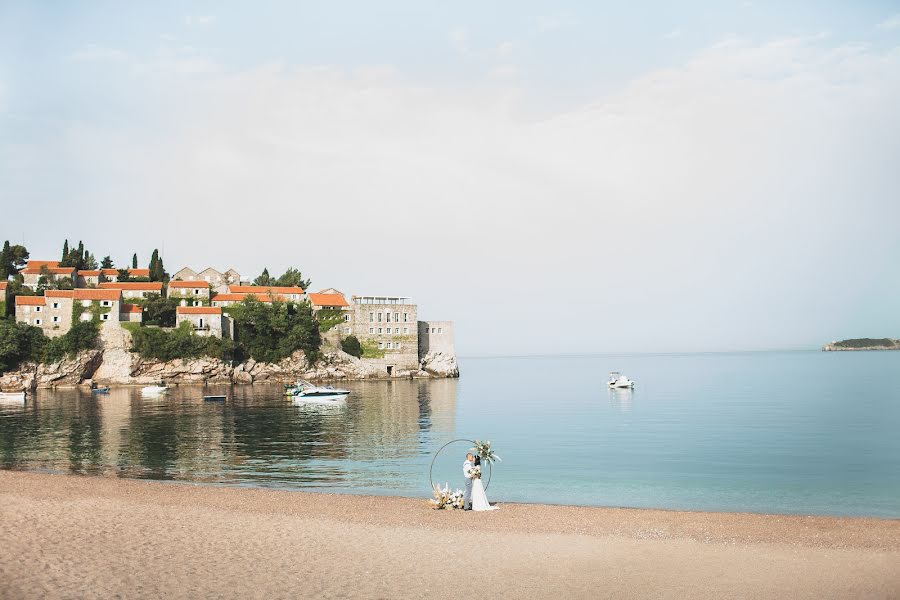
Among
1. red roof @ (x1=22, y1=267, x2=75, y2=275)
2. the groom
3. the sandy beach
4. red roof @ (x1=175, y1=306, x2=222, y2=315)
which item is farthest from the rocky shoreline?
the groom

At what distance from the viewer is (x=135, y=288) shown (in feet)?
292

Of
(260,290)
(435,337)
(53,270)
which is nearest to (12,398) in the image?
(53,270)

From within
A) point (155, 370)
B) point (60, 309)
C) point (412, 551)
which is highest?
point (60, 309)

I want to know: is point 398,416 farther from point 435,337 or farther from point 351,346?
point 435,337

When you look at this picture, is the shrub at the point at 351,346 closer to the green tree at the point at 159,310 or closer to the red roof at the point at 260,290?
the red roof at the point at 260,290

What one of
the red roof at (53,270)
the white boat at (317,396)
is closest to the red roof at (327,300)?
the white boat at (317,396)

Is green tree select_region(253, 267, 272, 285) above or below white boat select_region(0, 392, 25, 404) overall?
above

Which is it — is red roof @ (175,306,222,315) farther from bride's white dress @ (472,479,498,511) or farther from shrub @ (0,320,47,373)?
bride's white dress @ (472,479,498,511)

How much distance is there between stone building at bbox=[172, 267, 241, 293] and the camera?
323 feet

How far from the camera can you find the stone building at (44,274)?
3533 inches

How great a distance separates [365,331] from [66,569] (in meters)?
82.7

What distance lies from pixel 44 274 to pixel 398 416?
67099 millimetres

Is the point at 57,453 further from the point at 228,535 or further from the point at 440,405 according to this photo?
the point at 440,405

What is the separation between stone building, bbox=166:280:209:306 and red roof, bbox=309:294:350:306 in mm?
14673
